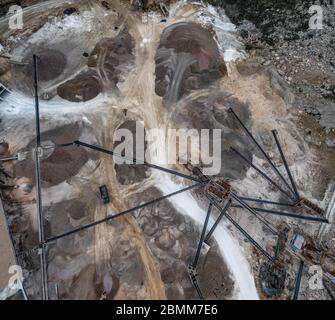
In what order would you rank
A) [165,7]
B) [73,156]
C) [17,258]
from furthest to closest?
[165,7] → [73,156] → [17,258]

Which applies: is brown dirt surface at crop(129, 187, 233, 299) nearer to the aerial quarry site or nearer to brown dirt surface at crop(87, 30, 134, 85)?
the aerial quarry site

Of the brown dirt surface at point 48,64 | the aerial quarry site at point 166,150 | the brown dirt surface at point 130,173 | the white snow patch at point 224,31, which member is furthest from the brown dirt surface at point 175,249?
the white snow patch at point 224,31

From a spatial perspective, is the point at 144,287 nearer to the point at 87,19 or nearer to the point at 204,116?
the point at 204,116

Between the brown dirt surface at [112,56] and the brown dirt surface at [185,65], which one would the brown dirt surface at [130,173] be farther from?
the brown dirt surface at [112,56]

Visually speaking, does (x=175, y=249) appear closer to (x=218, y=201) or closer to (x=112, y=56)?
(x=218, y=201)

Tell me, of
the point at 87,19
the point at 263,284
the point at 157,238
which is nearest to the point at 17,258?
the point at 157,238

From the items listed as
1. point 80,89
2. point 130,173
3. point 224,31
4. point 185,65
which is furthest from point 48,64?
point 224,31

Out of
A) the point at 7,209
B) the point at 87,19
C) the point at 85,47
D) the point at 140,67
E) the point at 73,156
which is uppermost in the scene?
the point at 87,19
